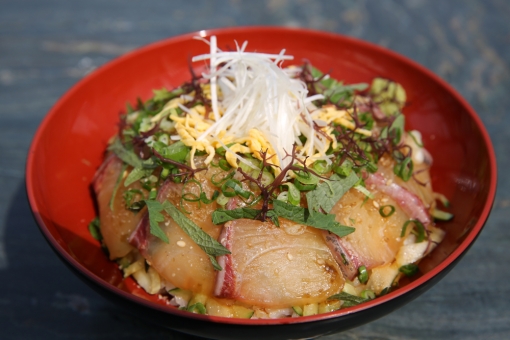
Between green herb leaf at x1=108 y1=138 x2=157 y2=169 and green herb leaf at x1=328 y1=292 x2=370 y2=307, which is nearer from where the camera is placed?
green herb leaf at x1=328 y1=292 x2=370 y2=307

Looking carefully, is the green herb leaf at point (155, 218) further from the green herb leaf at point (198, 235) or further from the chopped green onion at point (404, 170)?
the chopped green onion at point (404, 170)

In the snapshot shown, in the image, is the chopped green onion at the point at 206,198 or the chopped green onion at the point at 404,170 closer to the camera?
the chopped green onion at the point at 206,198

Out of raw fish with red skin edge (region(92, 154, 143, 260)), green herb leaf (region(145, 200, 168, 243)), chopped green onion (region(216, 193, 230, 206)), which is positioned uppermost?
chopped green onion (region(216, 193, 230, 206))

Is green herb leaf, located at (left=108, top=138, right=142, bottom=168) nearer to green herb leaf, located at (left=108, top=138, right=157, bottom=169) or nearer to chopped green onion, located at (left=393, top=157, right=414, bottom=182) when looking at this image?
green herb leaf, located at (left=108, top=138, right=157, bottom=169)

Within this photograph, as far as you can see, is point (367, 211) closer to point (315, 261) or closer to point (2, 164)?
point (315, 261)

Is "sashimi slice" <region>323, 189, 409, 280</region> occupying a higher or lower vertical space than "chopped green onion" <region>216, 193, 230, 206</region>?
higher

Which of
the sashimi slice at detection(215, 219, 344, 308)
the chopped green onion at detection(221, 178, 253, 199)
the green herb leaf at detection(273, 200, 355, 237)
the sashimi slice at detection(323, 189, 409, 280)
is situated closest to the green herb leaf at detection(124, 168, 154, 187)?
the chopped green onion at detection(221, 178, 253, 199)

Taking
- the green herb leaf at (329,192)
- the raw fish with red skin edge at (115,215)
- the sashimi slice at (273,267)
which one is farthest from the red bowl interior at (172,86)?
the green herb leaf at (329,192)

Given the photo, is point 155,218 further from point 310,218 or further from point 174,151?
point 310,218
